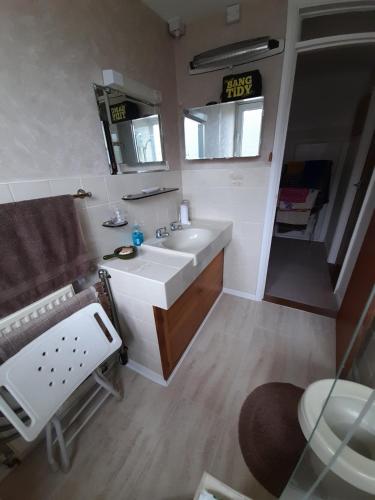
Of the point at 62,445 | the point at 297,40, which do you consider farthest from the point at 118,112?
the point at 62,445

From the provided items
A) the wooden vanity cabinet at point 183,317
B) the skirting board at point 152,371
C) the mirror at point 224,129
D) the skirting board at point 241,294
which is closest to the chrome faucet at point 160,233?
the wooden vanity cabinet at point 183,317

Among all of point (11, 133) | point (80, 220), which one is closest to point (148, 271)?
point (80, 220)

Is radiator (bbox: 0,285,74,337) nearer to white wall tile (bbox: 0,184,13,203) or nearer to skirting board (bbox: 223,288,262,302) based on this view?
white wall tile (bbox: 0,184,13,203)

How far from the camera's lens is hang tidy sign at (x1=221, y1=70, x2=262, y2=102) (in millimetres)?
1389

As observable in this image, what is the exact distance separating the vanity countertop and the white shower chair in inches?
8.0

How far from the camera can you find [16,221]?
2.76 feet

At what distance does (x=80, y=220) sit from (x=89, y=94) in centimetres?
68

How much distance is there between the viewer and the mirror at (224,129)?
1519mm

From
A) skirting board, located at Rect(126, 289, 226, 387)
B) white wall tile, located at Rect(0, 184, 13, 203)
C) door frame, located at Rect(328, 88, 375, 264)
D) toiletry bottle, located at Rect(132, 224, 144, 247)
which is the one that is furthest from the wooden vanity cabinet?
door frame, located at Rect(328, 88, 375, 264)

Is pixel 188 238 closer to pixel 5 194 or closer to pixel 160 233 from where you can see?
pixel 160 233

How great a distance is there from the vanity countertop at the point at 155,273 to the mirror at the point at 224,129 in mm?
865

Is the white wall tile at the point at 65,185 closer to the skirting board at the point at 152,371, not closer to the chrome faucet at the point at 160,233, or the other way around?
the chrome faucet at the point at 160,233

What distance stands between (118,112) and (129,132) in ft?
0.42

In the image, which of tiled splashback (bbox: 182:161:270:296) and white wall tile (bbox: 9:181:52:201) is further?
tiled splashback (bbox: 182:161:270:296)
